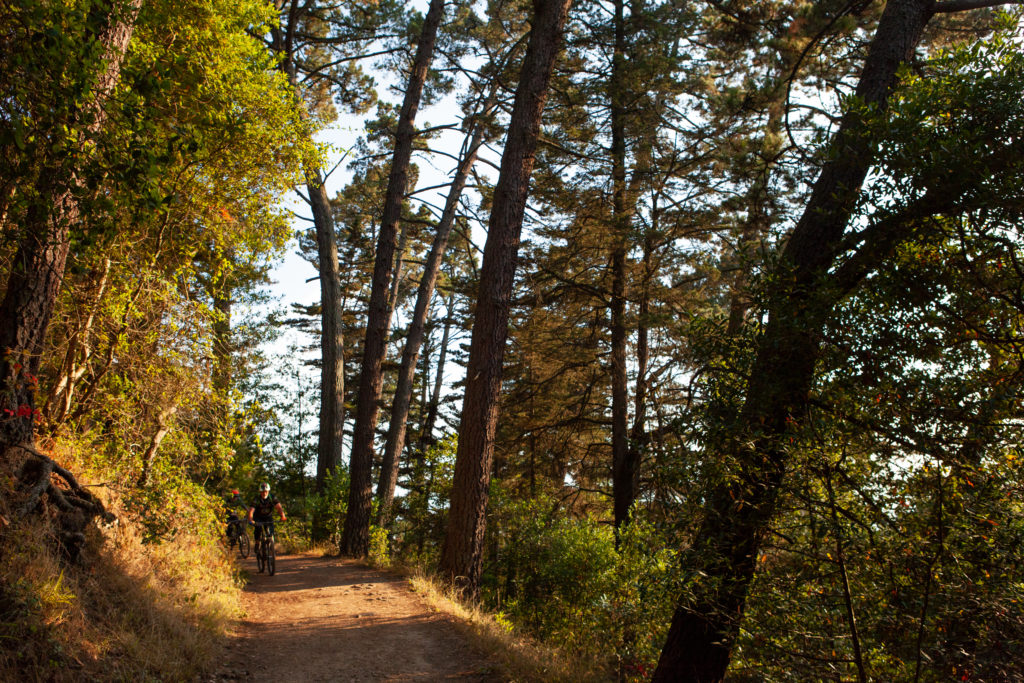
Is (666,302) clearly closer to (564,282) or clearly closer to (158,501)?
(564,282)

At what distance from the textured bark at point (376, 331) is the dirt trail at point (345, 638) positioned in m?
2.80

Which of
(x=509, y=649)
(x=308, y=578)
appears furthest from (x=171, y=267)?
(x=509, y=649)

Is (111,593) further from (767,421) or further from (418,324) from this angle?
(418,324)

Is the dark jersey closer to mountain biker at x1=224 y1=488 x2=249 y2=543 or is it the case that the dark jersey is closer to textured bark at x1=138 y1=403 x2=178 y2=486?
mountain biker at x1=224 y1=488 x2=249 y2=543

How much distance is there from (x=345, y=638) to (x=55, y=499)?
3275 millimetres

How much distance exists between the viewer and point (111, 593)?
5.96 meters

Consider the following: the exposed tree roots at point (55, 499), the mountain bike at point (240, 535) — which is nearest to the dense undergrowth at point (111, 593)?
the exposed tree roots at point (55, 499)

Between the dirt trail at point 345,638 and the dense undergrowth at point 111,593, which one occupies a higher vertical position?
the dense undergrowth at point 111,593

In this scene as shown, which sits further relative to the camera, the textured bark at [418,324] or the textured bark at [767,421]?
the textured bark at [418,324]

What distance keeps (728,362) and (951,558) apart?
6.42 feet

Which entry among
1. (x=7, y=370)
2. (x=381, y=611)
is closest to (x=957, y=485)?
(x=381, y=611)

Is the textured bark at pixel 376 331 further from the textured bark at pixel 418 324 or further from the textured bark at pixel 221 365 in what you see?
the textured bark at pixel 221 365

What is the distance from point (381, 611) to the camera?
836 centimetres

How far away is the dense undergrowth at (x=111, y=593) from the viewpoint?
450 cm
